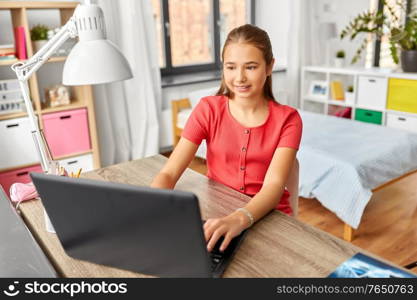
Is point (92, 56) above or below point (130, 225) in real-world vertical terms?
above

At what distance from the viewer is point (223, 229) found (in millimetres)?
972

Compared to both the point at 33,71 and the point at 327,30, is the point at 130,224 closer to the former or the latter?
the point at 33,71

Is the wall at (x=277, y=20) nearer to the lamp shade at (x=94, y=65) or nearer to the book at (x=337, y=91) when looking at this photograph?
the book at (x=337, y=91)

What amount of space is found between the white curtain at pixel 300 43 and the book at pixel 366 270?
4.10 m

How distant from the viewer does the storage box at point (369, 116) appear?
4137 mm

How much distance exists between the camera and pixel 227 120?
1443 millimetres

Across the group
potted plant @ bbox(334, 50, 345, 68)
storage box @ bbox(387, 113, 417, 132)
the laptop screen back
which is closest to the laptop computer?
the laptop screen back

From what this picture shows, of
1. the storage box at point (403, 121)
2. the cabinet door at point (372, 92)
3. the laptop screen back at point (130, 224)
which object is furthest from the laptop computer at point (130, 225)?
the cabinet door at point (372, 92)

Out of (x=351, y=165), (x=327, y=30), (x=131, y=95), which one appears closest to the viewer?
(x=351, y=165)

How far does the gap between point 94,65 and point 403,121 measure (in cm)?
365

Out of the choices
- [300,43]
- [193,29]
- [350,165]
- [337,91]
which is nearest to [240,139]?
[350,165]

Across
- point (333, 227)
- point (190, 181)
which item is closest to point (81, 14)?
point (190, 181)

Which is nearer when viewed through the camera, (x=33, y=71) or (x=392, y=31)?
(x=33, y=71)

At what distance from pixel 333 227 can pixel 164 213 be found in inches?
81.5
